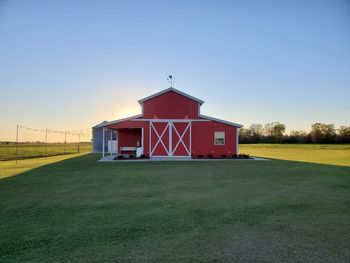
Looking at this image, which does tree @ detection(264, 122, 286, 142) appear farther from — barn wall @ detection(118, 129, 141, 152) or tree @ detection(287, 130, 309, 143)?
barn wall @ detection(118, 129, 141, 152)

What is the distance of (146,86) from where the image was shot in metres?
20.5

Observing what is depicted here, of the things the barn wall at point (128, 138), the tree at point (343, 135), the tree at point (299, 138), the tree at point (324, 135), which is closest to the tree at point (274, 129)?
the tree at point (299, 138)

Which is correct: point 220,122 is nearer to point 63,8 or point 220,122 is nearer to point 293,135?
point 63,8

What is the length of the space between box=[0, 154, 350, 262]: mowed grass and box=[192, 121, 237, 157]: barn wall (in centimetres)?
1065

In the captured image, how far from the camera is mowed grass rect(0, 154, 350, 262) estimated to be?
2.63 m

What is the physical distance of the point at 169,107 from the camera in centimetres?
1706

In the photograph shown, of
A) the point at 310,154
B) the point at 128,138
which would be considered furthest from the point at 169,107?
the point at 310,154

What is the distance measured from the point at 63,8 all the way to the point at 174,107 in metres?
Result: 9.59

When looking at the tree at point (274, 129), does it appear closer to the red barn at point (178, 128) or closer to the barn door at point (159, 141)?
the red barn at point (178, 128)

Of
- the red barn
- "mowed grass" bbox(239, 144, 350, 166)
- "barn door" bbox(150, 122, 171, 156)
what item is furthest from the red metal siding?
"mowed grass" bbox(239, 144, 350, 166)

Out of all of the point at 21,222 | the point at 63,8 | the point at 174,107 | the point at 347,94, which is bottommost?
the point at 21,222

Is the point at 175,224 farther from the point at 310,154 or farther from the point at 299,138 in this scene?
the point at 299,138

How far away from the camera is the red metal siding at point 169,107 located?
17.0m

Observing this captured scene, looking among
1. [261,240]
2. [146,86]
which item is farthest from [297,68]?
[261,240]
